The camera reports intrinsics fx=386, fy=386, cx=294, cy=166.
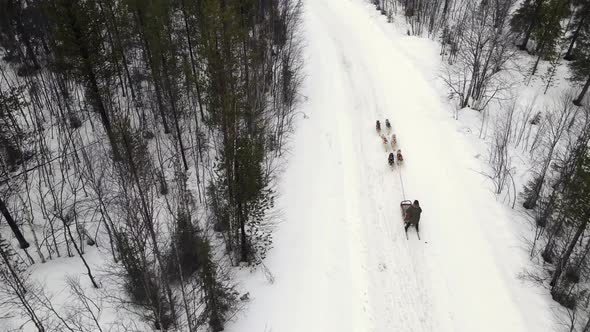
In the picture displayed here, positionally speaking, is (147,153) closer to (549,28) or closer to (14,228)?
(14,228)

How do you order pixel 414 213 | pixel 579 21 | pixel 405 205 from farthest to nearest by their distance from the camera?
pixel 579 21, pixel 405 205, pixel 414 213

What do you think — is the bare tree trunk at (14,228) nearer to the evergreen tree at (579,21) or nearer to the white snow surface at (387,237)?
the white snow surface at (387,237)

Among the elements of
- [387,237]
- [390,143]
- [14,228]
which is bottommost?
[387,237]

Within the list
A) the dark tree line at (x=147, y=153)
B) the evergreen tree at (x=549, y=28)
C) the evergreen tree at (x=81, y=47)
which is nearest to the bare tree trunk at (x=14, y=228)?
the dark tree line at (x=147, y=153)

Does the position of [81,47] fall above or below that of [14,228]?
above

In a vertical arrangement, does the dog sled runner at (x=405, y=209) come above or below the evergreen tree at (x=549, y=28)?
below

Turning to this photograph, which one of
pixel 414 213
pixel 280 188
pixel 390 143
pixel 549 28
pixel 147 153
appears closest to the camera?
pixel 414 213

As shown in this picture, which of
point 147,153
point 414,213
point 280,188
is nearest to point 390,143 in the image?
point 414,213
